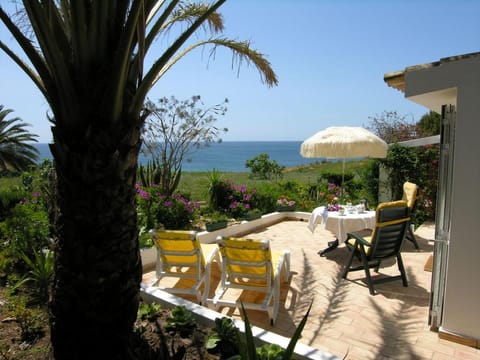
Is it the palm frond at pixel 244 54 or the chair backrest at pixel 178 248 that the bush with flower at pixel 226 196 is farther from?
the palm frond at pixel 244 54

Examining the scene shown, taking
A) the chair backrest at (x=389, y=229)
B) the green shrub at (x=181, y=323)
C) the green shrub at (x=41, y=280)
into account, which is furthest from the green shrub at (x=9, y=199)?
the chair backrest at (x=389, y=229)

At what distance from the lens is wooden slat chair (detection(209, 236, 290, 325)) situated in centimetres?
380

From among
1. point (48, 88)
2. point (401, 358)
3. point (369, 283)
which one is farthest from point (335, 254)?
point (48, 88)

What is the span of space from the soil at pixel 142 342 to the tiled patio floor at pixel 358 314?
1.11 metres

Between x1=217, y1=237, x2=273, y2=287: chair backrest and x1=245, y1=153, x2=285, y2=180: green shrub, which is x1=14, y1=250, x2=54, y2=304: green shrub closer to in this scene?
x1=217, y1=237, x2=273, y2=287: chair backrest

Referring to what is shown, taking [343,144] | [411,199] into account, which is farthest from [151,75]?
[411,199]

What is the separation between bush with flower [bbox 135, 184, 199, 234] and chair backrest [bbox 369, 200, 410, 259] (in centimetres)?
410

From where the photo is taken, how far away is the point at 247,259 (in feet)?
13.0

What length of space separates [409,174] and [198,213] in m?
6.54

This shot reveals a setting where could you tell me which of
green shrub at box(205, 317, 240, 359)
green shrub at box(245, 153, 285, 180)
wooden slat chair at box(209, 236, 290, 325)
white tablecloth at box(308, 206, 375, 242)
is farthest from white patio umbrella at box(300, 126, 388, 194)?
green shrub at box(245, 153, 285, 180)

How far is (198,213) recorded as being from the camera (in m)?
8.75

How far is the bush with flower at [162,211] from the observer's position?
22.3 feet

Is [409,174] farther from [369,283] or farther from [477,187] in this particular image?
[477,187]

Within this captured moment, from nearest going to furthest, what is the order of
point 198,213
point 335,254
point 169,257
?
point 169,257 → point 335,254 → point 198,213
